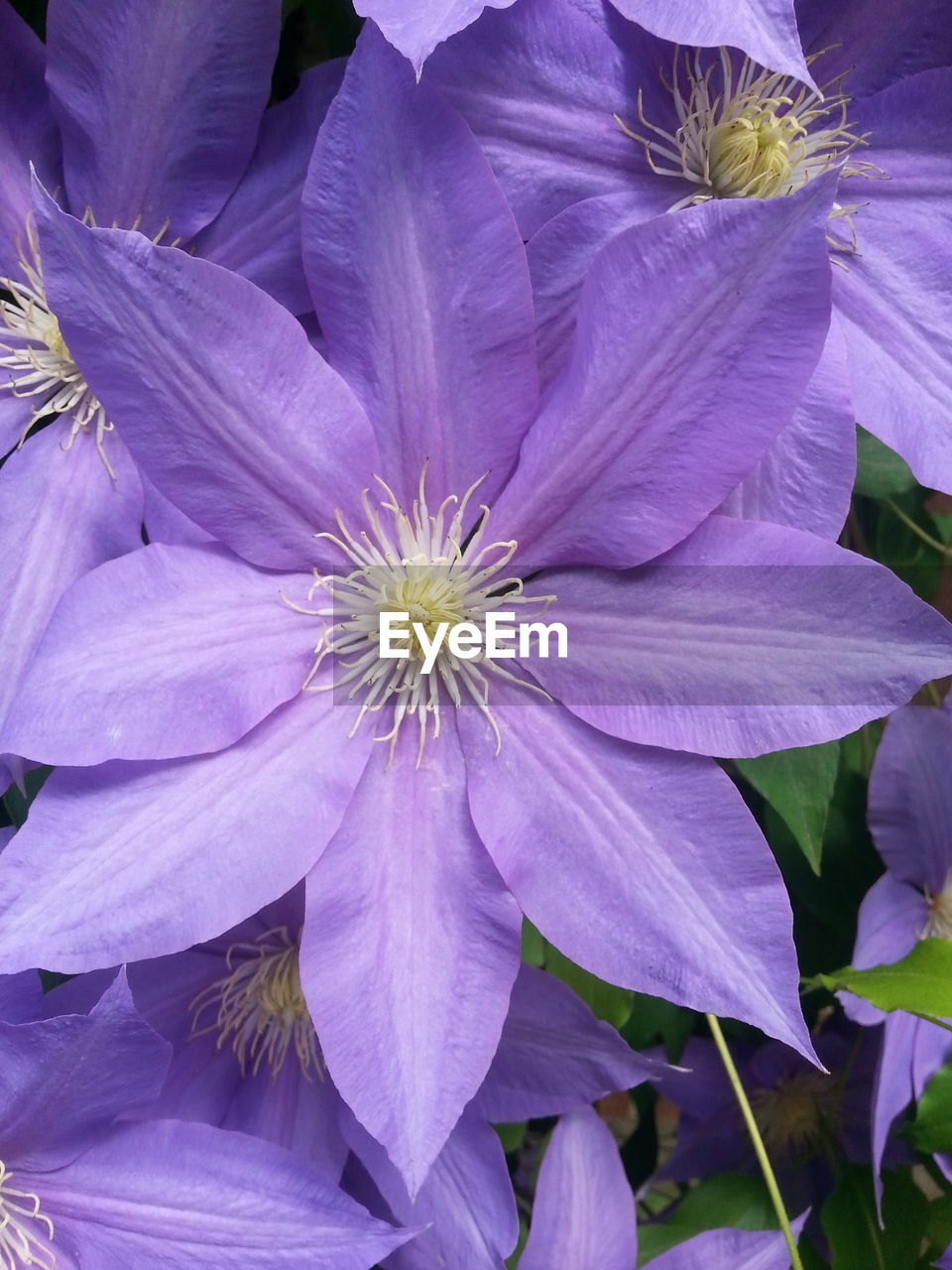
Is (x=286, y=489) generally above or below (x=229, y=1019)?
above

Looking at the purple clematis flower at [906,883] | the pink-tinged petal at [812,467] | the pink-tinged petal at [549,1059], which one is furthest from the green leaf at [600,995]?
the pink-tinged petal at [812,467]

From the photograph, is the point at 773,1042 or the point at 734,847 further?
the point at 773,1042

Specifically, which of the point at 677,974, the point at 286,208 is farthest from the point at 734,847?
the point at 286,208

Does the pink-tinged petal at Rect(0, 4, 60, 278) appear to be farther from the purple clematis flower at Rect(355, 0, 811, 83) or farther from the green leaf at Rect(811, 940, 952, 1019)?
the green leaf at Rect(811, 940, 952, 1019)

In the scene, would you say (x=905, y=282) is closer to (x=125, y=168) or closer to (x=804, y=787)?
(x=804, y=787)

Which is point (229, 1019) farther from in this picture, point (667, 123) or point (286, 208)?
point (667, 123)

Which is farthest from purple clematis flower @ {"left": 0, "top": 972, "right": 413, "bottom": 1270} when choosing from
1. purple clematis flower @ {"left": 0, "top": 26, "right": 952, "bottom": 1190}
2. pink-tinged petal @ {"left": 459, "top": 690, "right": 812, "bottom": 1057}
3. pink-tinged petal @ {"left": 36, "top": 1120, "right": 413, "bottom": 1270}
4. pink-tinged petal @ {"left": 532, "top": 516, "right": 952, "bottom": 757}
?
pink-tinged petal @ {"left": 532, "top": 516, "right": 952, "bottom": 757}
